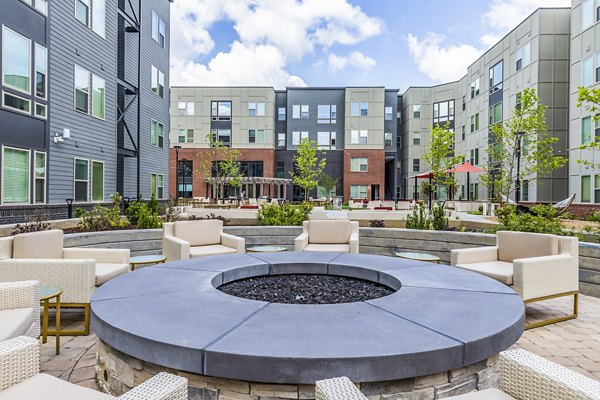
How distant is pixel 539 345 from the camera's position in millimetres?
3984

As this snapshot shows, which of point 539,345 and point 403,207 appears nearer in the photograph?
point 539,345

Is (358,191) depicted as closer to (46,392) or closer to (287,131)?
(287,131)

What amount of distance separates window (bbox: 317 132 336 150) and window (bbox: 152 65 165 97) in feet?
69.4

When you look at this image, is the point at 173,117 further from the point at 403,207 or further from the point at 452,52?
the point at 452,52

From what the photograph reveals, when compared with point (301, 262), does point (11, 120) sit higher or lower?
higher

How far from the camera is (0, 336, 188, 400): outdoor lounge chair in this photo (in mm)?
1692

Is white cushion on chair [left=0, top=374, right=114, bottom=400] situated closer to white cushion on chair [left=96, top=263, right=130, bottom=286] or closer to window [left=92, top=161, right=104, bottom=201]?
white cushion on chair [left=96, top=263, right=130, bottom=286]

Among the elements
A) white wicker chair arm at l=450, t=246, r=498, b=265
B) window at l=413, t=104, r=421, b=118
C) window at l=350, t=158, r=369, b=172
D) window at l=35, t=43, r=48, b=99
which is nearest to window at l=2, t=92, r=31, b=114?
window at l=35, t=43, r=48, b=99

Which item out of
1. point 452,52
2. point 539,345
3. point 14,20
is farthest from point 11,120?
point 452,52

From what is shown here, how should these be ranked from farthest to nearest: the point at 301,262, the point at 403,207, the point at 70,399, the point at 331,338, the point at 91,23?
1. the point at 403,207
2. the point at 91,23
3. the point at 301,262
4. the point at 331,338
5. the point at 70,399

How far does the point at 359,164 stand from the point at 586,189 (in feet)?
70.1

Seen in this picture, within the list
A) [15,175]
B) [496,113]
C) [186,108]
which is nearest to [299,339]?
[15,175]

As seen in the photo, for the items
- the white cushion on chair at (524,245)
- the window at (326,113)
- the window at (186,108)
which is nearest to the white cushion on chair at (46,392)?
the white cushion on chair at (524,245)

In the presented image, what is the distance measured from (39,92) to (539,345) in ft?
43.4
